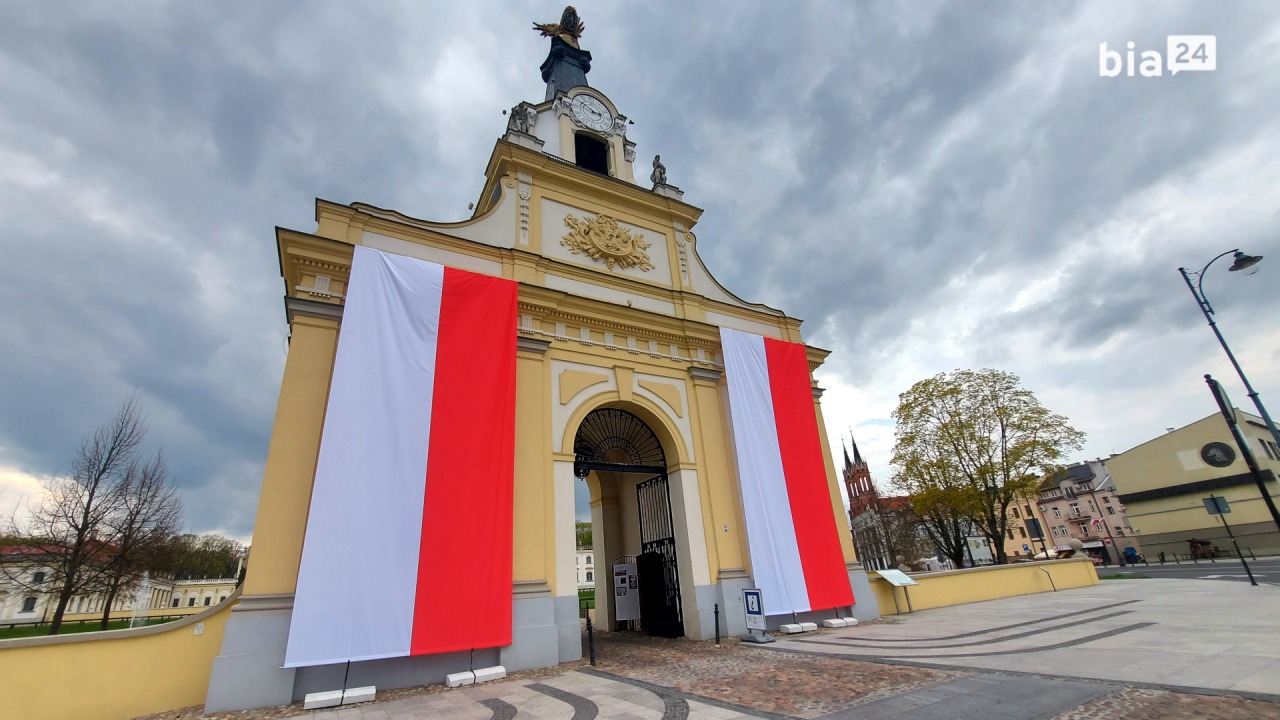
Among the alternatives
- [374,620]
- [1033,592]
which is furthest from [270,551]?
[1033,592]

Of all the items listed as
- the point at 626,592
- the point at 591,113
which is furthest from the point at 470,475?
the point at 591,113

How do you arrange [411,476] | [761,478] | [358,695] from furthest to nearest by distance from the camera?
[761,478]
[411,476]
[358,695]

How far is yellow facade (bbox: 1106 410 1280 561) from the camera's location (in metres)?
30.9

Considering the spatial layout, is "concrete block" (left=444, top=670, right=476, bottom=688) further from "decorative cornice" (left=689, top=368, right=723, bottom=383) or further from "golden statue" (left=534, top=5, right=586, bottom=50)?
"golden statue" (left=534, top=5, right=586, bottom=50)

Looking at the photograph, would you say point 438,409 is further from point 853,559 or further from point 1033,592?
point 1033,592

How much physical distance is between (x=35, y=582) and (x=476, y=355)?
24248 mm

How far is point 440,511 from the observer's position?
8.79 meters

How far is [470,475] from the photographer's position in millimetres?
9242

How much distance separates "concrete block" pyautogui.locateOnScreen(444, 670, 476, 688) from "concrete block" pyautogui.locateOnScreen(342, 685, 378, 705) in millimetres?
1095

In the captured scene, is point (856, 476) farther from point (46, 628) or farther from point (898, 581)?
point (46, 628)

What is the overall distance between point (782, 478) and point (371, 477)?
372 inches

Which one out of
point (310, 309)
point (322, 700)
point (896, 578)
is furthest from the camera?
point (896, 578)

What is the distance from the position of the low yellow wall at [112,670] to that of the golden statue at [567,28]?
803 inches

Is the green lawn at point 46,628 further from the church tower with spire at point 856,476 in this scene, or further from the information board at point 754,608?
the church tower with spire at point 856,476
